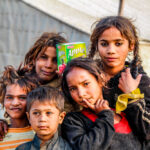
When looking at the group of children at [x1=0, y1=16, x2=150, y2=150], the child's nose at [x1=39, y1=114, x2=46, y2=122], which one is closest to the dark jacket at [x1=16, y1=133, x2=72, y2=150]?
the group of children at [x1=0, y1=16, x2=150, y2=150]

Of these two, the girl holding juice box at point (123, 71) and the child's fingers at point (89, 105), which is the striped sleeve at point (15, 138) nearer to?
the child's fingers at point (89, 105)

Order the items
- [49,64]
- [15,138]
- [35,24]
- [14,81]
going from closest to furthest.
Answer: [15,138], [14,81], [49,64], [35,24]

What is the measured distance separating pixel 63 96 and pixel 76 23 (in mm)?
2422

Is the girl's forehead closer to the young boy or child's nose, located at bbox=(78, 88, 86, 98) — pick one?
the young boy

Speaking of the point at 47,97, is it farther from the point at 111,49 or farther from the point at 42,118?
the point at 111,49

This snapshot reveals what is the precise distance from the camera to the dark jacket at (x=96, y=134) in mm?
1209

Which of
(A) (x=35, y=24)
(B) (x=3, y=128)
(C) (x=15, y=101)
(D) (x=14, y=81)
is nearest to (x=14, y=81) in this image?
(D) (x=14, y=81)

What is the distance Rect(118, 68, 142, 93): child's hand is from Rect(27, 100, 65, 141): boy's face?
1.25 feet

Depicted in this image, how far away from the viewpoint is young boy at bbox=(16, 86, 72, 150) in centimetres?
125

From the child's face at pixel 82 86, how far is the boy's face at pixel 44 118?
14 cm

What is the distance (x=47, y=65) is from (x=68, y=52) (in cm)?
26

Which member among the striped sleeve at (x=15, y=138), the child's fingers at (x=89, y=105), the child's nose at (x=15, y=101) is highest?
the child's fingers at (x=89, y=105)

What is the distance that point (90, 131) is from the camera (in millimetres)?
1250

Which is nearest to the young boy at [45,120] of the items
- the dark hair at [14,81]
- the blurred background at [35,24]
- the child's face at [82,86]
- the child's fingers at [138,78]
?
the child's face at [82,86]
